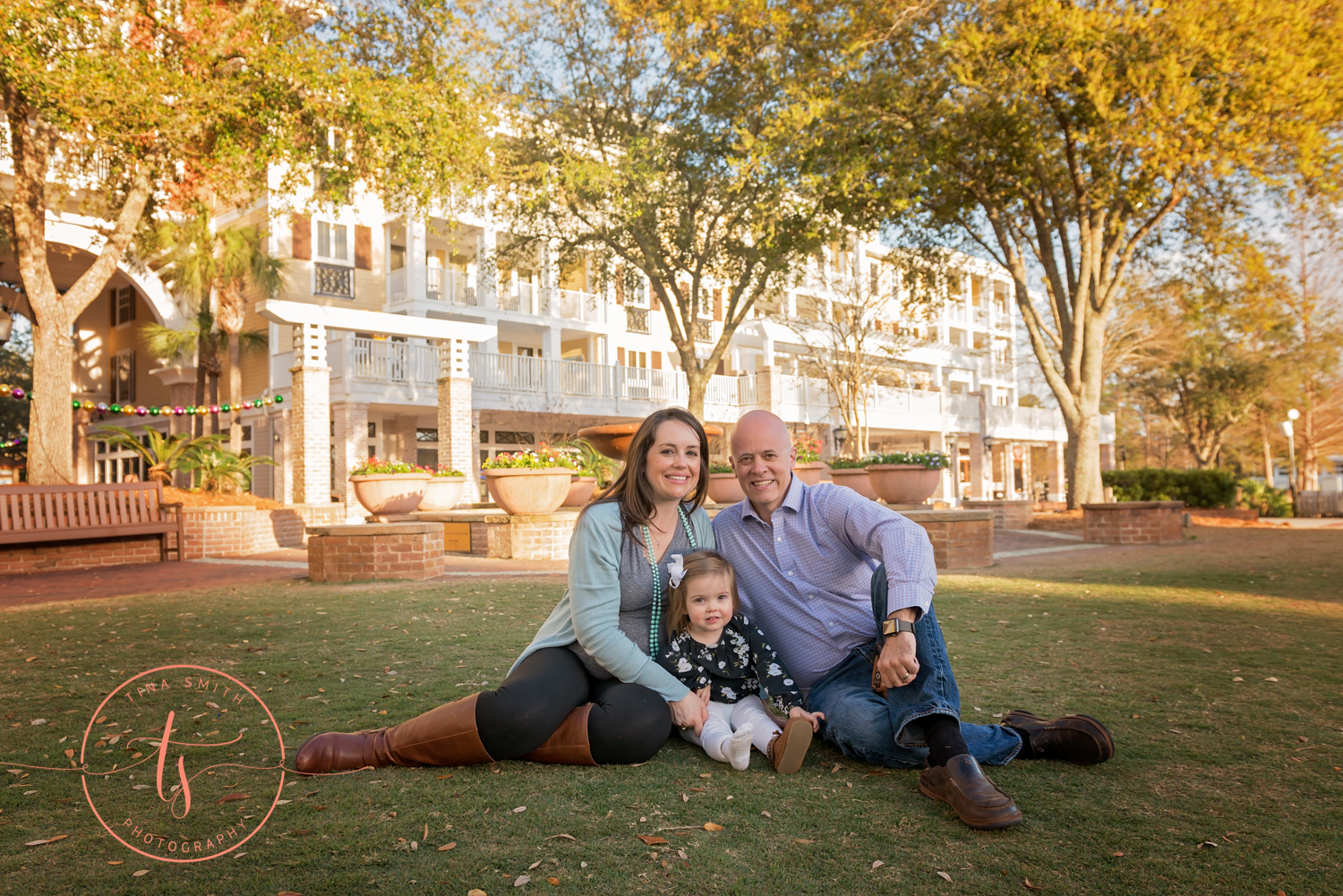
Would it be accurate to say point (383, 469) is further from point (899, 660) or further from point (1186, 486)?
point (1186, 486)

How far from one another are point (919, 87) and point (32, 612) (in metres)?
13.4

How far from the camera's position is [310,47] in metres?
11.4

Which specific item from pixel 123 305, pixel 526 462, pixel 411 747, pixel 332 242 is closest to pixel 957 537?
pixel 526 462

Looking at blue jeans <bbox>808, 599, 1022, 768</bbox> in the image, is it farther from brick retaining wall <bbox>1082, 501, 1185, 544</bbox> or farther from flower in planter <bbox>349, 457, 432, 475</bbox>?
brick retaining wall <bbox>1082, 501, 1185, 544</bbox>

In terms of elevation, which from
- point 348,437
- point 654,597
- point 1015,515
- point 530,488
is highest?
→ point 348,437

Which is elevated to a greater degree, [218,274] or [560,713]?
[218,274]

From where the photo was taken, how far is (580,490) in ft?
38.1

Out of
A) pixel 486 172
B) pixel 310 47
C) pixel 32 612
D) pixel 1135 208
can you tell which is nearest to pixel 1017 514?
pixel 1135 208

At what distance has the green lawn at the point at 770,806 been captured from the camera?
1997mm

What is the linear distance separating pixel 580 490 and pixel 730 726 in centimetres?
877

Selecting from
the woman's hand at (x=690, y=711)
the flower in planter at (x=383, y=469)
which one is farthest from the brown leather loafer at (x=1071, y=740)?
the flower in planter at (x=383, y=469)

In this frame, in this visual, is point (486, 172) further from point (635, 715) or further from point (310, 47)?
point (635, 715)

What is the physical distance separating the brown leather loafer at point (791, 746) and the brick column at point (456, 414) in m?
16.8

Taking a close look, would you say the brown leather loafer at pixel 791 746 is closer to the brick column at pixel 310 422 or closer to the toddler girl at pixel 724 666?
the toddler girl at pixel 724 666
